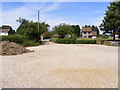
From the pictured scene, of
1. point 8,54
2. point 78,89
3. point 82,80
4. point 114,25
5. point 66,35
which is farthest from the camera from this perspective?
point 66,35

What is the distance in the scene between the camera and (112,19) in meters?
27.6

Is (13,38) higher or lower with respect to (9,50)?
higher

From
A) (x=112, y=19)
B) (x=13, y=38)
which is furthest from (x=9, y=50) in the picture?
(x=112, y=19)

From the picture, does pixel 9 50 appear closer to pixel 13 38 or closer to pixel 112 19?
pixel 13 38

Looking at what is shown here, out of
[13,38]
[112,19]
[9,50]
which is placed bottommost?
[9,50]

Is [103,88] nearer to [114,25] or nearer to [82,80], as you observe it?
[82,80]

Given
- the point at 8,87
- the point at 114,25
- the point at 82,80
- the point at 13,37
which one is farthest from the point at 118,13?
the point at 8,87

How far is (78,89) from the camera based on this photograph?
4.48 metres

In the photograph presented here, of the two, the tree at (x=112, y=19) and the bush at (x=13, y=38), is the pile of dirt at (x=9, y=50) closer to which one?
the bush at (x=13, y=38)

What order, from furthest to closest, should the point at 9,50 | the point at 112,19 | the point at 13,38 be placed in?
the point at 112,19 → the point at 13,38 → the point at 9,50

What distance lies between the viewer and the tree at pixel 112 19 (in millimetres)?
27297

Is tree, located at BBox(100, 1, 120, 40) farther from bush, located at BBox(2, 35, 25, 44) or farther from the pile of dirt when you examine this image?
the pile of dirt

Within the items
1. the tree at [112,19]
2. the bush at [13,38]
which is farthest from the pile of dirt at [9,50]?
the tree at [112,19]

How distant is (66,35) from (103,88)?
4214 centimetres
